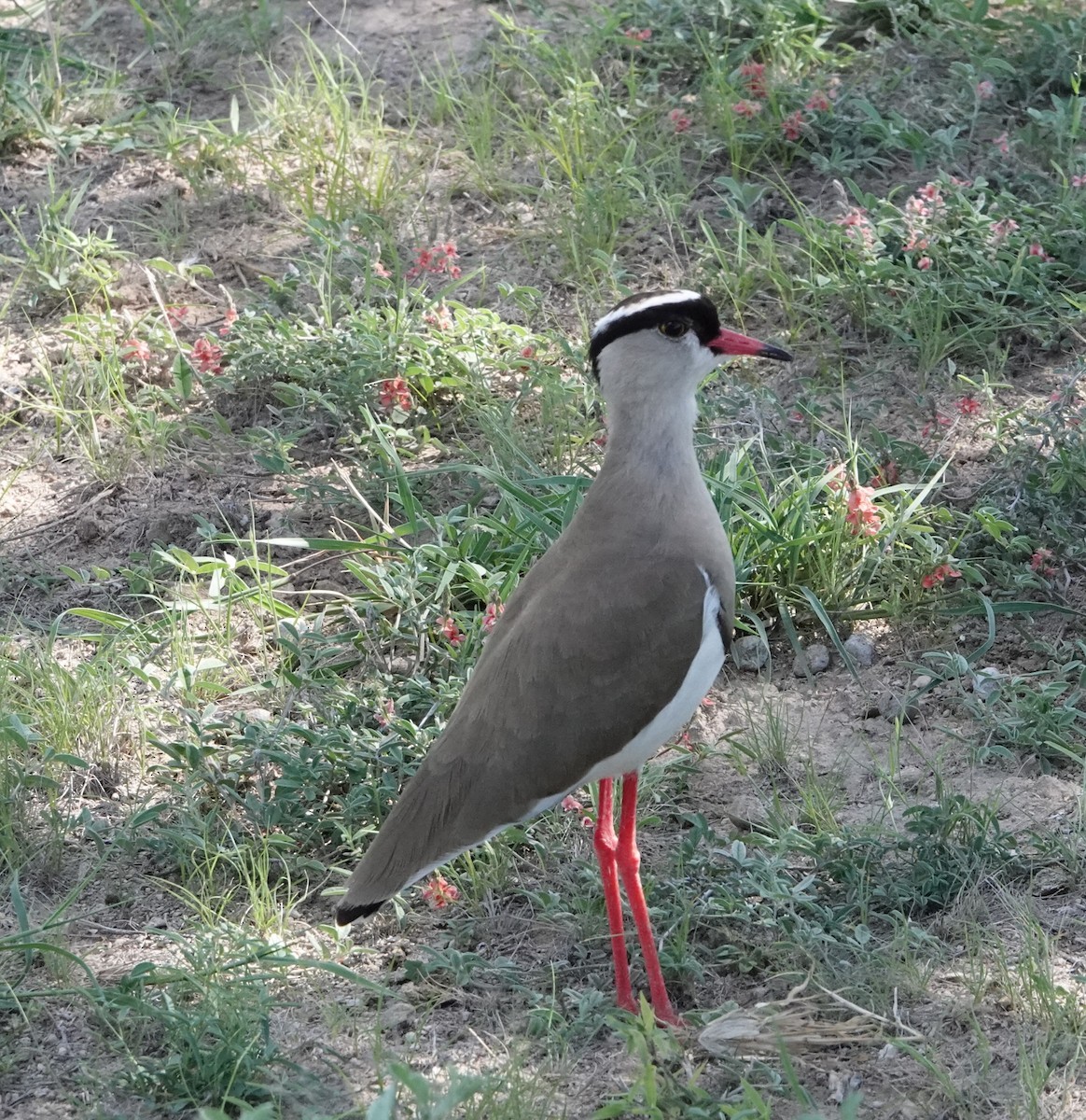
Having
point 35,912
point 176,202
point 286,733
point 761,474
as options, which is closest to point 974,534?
point 761,474

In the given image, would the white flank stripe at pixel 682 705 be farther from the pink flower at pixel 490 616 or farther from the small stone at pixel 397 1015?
the pink flower at pixel 490 616

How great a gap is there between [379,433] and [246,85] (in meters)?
2.40

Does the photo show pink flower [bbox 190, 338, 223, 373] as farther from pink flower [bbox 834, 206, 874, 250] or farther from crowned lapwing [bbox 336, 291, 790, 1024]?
pink flower [bbox 834, 206, 874, 250]

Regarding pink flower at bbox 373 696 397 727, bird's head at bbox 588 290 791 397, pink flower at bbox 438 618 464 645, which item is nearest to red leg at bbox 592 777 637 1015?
pink flower at bbox 373 696 397 727

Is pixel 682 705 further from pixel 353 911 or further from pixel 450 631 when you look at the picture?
pixel 450 631

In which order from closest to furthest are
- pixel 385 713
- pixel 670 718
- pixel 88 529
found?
pixel 670 718, pixel 385 713, pixel 88 529

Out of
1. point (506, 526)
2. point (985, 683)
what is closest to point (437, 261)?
point (506, 526)

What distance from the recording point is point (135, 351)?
541 cm

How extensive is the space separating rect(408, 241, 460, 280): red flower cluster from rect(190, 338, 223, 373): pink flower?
→ 2.55ft

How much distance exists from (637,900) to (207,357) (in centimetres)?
274

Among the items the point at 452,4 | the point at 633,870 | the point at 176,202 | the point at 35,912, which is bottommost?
the point at 35,912

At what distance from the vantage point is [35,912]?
3.76m

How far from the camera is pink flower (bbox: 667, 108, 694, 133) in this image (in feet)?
20.0

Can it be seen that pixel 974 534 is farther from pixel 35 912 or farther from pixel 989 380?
pixel 35 912
